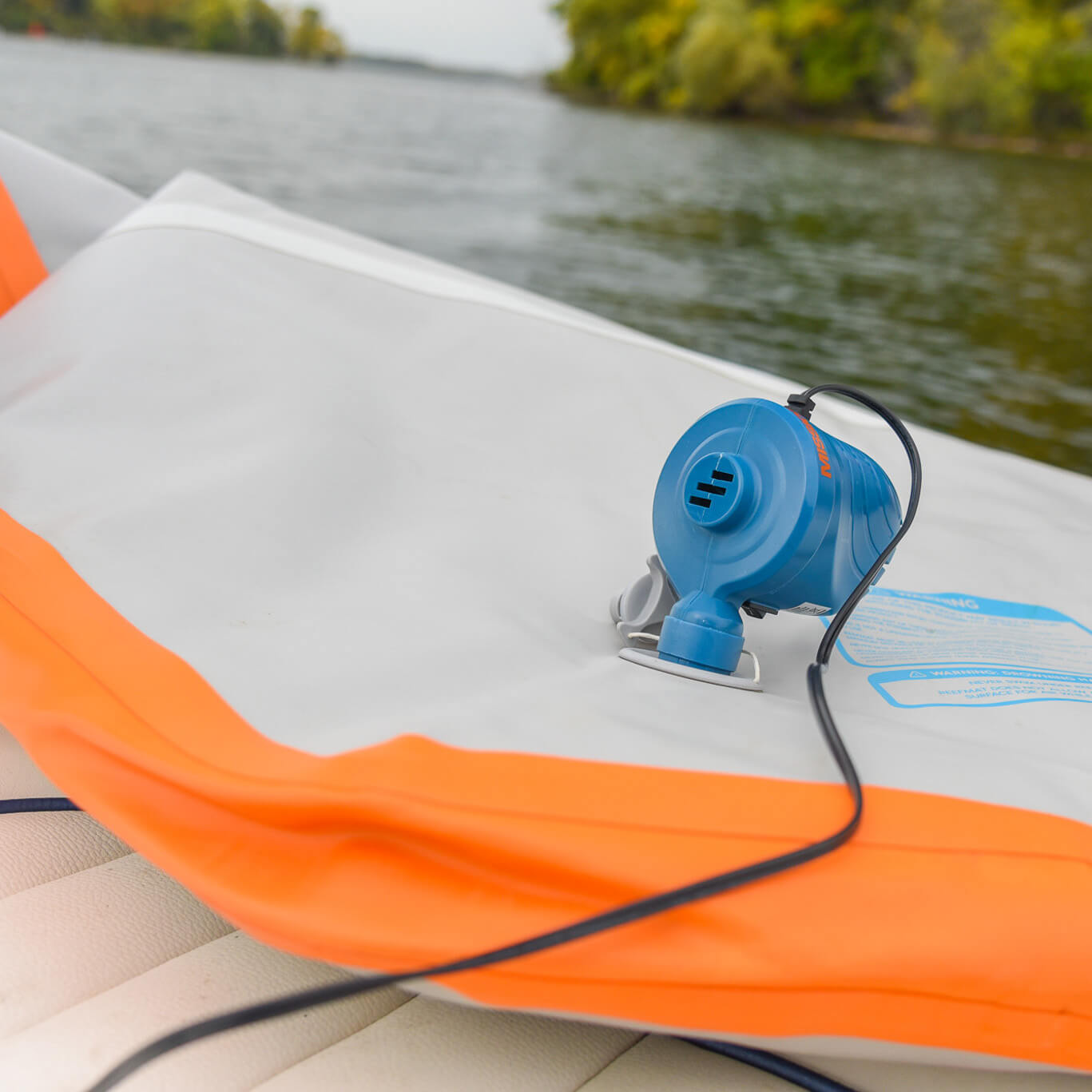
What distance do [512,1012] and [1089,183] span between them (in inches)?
892

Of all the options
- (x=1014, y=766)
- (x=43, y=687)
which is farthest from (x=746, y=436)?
(x=43, y=687)

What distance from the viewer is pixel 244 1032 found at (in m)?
0.79

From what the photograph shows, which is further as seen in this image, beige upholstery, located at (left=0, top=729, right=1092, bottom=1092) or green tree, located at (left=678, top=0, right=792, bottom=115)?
green tree, located at (left=678, top=0, right=792, bottom=115)

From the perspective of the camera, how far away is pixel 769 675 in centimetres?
107

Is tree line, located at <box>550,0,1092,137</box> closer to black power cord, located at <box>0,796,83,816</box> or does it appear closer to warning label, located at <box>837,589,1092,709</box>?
warning label, located at <box>837,589,1092,709</box>

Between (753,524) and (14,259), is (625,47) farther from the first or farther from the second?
(753,524)

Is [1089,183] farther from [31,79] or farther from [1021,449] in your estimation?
[31,79]

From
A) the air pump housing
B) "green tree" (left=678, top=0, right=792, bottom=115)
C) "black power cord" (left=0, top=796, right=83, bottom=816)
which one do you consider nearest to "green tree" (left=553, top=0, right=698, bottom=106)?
"green tree" (left=678, top=0, right=792, bottom=115)

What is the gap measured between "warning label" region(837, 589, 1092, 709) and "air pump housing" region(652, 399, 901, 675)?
0.41ft

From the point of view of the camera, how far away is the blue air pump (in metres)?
0.95

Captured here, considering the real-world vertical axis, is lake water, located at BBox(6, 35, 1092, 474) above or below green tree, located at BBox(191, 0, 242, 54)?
below

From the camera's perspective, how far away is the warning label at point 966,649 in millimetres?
1088

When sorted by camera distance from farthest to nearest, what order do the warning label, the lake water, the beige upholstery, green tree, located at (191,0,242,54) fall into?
green tree, located at (191,0,242,54), the lake water, the warning label, the beige upholstery

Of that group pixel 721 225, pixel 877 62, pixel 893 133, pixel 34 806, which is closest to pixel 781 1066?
pixel 34 806
